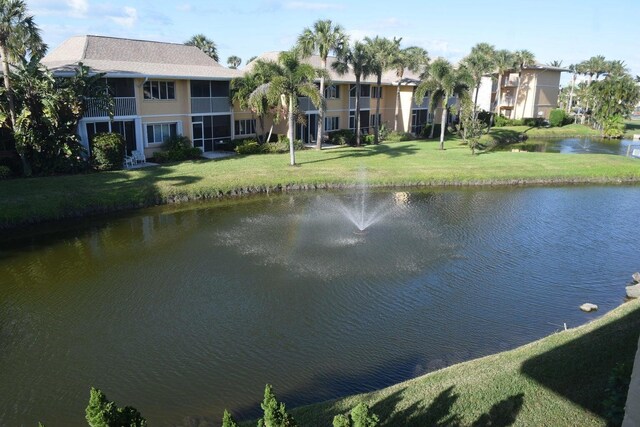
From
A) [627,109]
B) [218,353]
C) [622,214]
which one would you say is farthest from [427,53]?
[218,353]

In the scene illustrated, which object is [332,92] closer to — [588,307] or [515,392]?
[588,307]

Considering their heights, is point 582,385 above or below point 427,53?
below

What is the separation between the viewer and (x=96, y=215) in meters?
23.9

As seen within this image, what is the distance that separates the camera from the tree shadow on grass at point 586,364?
8273mm

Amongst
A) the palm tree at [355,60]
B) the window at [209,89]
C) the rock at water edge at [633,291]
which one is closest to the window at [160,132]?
the window at [209,89]

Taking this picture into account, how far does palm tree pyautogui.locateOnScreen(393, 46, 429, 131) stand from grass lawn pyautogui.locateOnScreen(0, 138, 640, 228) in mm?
9421

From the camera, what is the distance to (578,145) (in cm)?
5475

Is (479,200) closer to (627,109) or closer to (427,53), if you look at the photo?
(427,53)

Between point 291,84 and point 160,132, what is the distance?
10138mm

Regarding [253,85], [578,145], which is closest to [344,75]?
[253,85]

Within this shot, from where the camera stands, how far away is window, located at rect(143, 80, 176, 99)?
1319 inches

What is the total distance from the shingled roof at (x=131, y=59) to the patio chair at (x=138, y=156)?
4934 millimetres

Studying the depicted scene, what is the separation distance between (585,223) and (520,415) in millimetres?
18630

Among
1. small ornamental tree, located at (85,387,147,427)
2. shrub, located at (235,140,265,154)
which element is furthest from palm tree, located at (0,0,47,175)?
small ornamental tree, located at (85,387,147,427)
